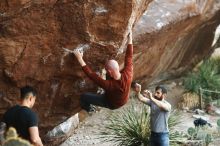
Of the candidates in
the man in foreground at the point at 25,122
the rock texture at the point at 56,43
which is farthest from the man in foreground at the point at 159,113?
the man in foreground at the point at 25,122

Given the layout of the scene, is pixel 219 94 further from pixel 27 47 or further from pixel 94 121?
pixel 27 47

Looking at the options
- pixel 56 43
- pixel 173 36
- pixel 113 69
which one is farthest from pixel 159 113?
pixel 173 36

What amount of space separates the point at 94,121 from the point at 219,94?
475cm

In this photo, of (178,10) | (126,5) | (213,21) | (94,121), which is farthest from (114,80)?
(213,21)

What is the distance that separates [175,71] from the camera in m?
18.2

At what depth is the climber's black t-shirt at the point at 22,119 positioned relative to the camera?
6.32 m

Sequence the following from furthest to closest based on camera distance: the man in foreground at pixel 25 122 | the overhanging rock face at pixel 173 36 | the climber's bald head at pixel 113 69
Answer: the overhanging rock face at pixel 173 36
the climber's bald head at pixel 113 69
the man in foreground at pixel 25 122

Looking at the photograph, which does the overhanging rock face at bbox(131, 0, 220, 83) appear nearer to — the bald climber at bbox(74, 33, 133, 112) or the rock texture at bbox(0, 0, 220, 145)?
the rock texture at bbox(0, 0, 220, 145)

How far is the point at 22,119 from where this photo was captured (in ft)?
20.8

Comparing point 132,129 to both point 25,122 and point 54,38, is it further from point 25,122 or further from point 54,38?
point 25,122

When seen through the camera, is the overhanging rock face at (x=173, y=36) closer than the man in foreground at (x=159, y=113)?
No

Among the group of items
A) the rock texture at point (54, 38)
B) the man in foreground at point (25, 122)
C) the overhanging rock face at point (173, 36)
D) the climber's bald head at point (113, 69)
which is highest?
the overhanging rock face at point (173, 36)

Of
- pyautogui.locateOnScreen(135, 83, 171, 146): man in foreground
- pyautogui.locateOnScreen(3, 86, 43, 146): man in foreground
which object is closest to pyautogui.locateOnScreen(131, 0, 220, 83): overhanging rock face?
pyautogui.locateOnScreen(135, 83, 171, 146): man in foreground

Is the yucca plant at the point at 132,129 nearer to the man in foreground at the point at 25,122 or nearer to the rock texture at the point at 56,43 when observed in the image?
the rock texture at the point at 56,43
